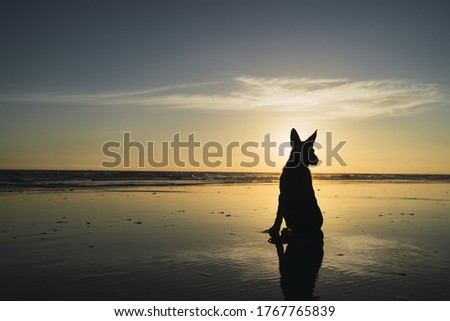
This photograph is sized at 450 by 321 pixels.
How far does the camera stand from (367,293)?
19.0 ft

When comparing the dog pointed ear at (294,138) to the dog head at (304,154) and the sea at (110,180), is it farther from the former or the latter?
the sea at (110,180)

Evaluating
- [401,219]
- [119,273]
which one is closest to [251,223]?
[401,219]

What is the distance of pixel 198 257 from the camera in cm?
802

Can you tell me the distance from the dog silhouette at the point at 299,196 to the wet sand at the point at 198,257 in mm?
693

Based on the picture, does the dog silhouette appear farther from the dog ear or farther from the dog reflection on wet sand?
the dog reflection on wet sand

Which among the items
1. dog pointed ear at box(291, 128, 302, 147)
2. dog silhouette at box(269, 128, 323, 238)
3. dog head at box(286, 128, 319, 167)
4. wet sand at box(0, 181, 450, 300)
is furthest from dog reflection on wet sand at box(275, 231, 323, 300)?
dog pointed ear at box(291, 128, 302, 147)

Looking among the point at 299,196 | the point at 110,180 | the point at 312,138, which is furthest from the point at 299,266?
the point at 110,180

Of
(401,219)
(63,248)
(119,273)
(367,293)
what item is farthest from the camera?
(401,219)

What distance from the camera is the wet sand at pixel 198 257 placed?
5.82 metres

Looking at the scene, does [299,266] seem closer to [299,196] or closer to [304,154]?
[299,196]

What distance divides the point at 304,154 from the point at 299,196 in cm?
111
